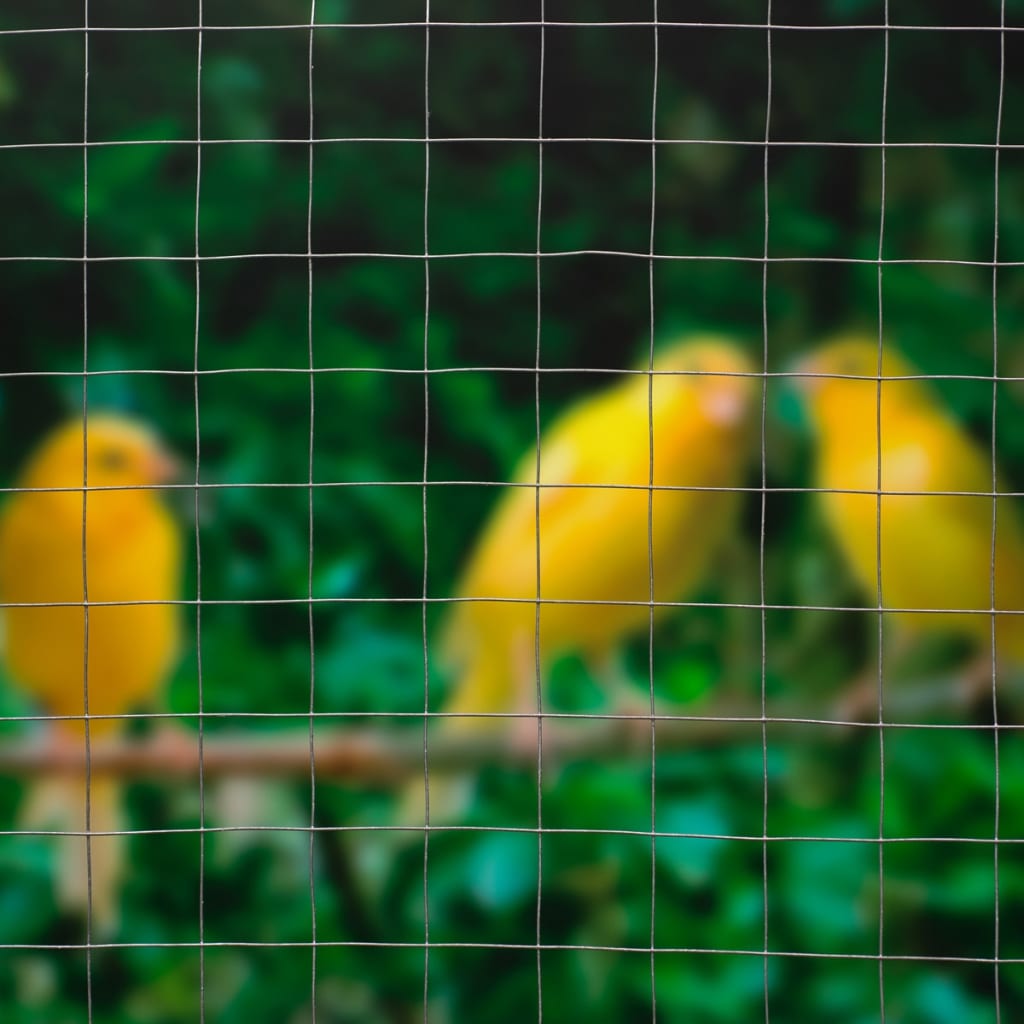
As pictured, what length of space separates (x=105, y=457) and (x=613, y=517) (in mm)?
472

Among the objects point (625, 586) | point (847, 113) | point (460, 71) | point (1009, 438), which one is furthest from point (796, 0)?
point (625, 586)

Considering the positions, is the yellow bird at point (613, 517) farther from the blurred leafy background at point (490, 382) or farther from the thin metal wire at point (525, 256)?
the thin metal wire at point (525, 256)

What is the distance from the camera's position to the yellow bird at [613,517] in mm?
1080

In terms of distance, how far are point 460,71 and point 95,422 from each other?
1.53ft

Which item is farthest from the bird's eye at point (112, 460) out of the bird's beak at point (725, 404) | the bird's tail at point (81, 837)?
the bird's beak at point (725, 404)

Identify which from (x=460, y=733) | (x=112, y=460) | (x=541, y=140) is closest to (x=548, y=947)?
(x=460, y=733)

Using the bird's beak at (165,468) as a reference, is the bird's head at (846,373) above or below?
above

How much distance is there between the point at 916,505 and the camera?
42.6 inches

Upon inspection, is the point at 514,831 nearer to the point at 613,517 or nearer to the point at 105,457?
the point at 613,517

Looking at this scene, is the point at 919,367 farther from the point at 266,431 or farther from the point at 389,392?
the point at 266,431

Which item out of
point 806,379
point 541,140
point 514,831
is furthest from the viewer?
point 806,379

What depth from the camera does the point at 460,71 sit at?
1068 mm

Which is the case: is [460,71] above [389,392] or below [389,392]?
above

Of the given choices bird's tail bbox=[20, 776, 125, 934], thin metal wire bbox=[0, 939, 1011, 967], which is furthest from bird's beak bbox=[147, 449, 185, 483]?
thin metal wire bbox=[0, 939, 1011, 967]
